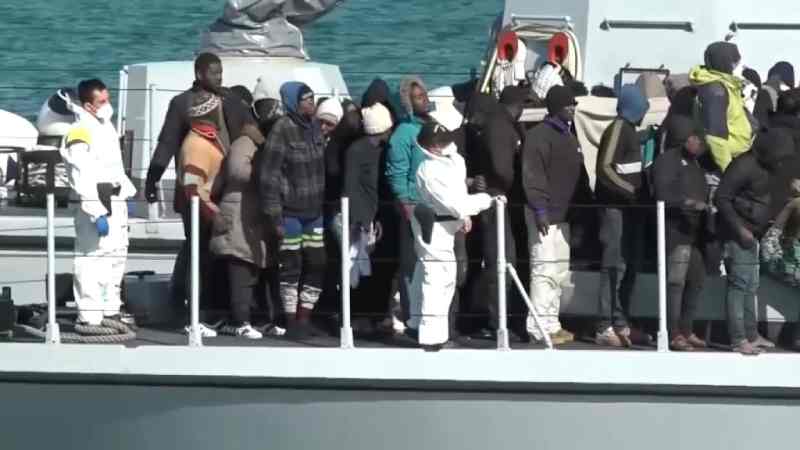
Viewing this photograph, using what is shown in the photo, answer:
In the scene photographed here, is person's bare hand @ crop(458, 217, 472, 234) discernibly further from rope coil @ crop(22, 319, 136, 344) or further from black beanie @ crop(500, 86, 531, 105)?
rope coil @ crop(22, 319, 136, 344)

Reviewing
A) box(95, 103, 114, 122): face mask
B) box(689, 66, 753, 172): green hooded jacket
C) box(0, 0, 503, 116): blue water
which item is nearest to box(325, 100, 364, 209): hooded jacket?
box(95, 103, 114, 122): face mask

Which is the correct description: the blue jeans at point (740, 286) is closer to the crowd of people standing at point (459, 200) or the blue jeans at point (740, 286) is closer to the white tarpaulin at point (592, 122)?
the crowd of people standing at point (459, 200)

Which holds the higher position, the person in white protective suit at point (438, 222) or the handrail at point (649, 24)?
the handrail at point (649, 24)

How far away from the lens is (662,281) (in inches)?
505

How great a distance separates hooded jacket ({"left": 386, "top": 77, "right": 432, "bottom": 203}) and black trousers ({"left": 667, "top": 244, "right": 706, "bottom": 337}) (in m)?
1.27

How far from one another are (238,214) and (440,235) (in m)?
1.02

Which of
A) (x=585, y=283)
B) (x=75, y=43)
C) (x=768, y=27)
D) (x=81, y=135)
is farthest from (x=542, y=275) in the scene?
(x=75, y=43)

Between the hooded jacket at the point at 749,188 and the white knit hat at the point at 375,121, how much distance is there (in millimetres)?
1618

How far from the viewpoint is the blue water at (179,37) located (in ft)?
105

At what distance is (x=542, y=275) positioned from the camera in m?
13.1

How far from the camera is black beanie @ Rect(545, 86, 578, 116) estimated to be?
515 inches

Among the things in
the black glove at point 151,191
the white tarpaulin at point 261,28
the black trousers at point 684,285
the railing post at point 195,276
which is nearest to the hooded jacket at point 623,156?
the black trousers at point 684,285

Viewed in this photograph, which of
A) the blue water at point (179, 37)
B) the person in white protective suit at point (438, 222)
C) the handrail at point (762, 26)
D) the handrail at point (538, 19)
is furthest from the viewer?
the blue water at point (179, 37)

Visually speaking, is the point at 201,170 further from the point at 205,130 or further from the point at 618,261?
the point at 618,261
